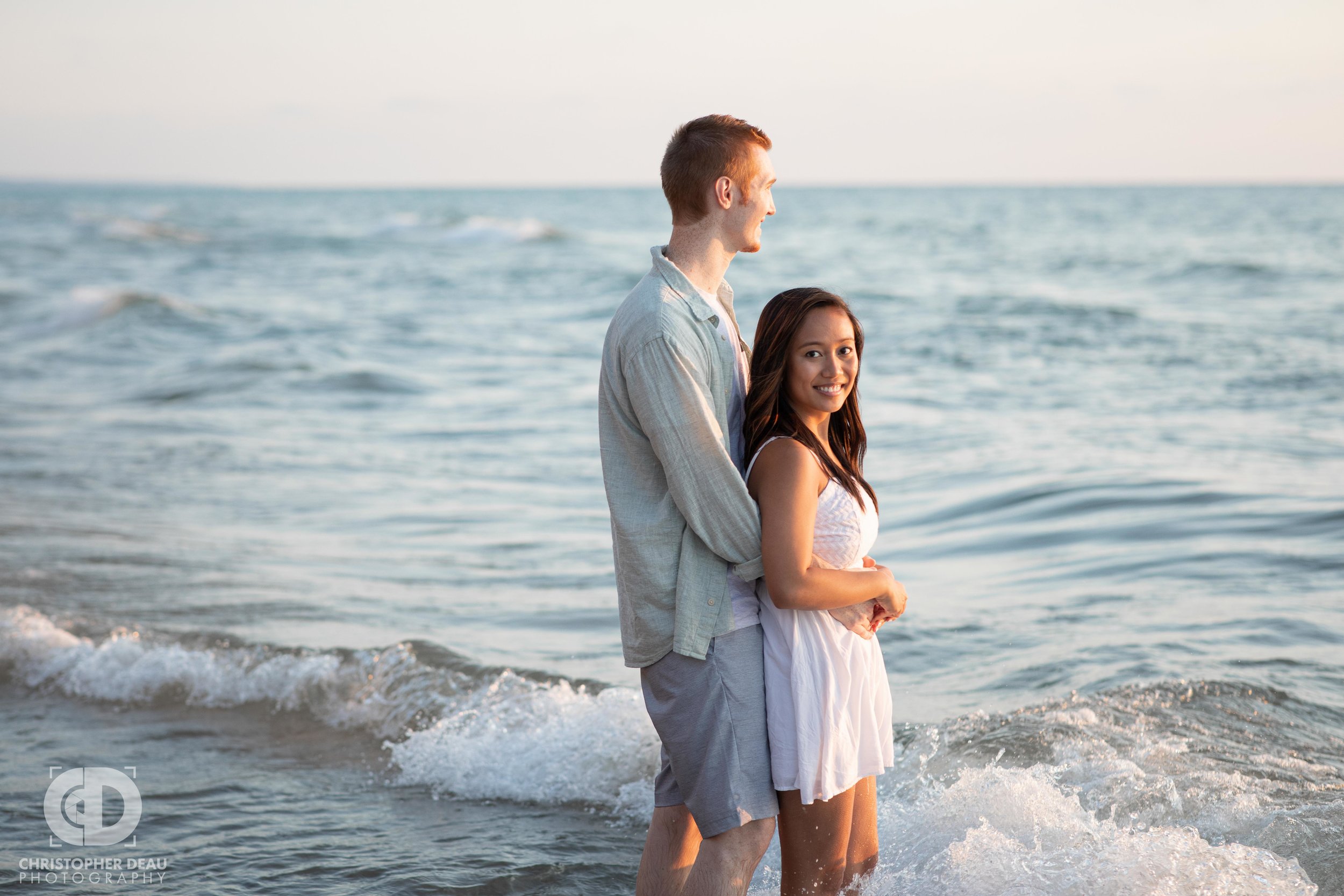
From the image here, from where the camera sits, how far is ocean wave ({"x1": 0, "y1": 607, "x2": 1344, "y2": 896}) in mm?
3475

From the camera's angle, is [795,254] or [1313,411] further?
[795,254]

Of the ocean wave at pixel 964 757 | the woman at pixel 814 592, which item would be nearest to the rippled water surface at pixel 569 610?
the ocean wave at pixel 964 757

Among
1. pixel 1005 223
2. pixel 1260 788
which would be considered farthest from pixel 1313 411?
pixel 1005 223

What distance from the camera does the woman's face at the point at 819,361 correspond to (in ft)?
9.09

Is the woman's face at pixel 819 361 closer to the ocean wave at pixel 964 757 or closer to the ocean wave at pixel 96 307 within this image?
the ocean wave at pixel 964 757

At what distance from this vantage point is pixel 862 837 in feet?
9.80

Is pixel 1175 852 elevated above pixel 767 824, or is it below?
below

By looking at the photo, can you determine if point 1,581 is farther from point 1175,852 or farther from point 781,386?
point 1175,852

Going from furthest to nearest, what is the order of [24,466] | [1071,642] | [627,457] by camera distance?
[24,466] → [1071,642] → [627,457]

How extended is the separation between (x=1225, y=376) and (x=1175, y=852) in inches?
430

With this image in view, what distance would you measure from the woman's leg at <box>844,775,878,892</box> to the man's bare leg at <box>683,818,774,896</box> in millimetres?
356

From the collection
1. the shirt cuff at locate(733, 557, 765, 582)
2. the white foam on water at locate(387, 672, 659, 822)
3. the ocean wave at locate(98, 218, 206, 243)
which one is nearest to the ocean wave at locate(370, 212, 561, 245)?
the ocean wave at locate(98, 218, 206, 243)

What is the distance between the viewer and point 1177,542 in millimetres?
7223

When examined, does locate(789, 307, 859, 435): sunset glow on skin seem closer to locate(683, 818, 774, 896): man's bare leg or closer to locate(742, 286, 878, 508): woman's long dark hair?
locate(742, 286, 878, 508): woman's long dark hair
